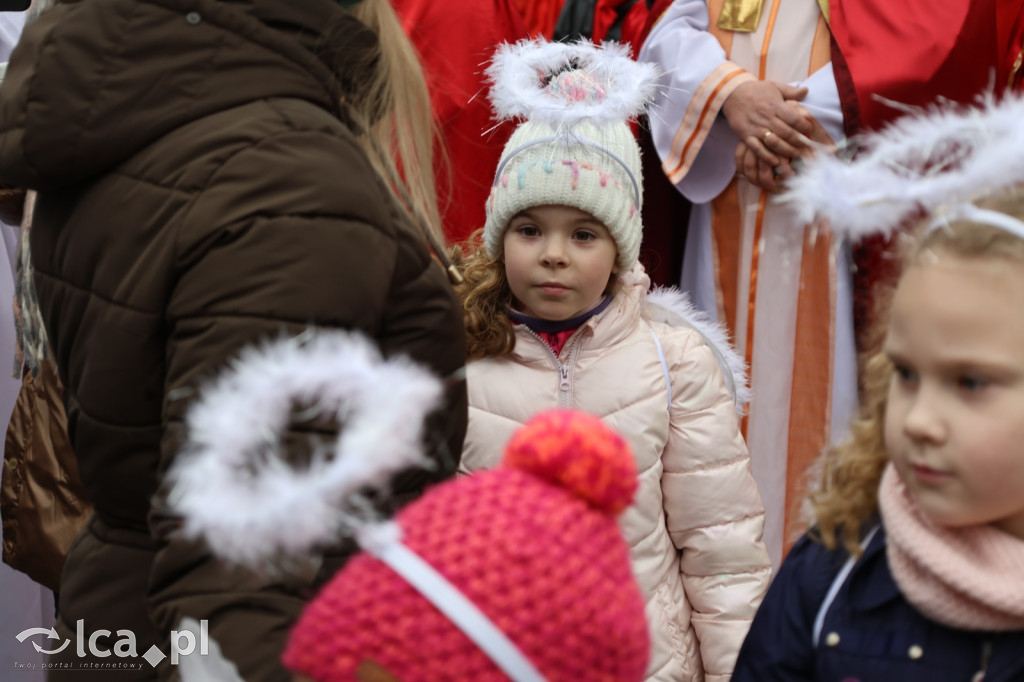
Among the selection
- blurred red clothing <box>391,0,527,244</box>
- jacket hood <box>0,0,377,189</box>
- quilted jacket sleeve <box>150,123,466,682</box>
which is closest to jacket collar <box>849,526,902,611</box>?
quilted jacket sleeve <box>150,123,466,682</box>

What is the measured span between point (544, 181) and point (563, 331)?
1.23 ft

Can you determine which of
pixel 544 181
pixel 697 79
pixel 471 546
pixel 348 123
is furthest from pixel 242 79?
pixel 697 79

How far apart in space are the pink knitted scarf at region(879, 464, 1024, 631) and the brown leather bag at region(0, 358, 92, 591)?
2.03 m

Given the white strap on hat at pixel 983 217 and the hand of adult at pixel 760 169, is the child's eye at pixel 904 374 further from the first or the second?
the hand of adult at pixel 760 169

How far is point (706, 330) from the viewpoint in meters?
2.69

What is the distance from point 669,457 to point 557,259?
55cm

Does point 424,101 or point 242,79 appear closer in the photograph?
point 242,79

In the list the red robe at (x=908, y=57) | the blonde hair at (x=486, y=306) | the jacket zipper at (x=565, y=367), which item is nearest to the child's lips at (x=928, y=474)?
the jacket zipper at (x=565, y=367)

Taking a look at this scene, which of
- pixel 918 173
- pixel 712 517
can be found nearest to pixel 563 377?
pixel 712 517

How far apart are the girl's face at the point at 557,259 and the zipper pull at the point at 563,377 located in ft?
0.41

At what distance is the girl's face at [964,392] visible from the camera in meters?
1.18

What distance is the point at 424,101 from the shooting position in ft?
5.24

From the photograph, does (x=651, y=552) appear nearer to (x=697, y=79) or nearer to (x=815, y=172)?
(x=815, y=172)

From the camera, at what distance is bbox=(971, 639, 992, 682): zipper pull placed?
1.25m
